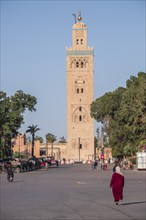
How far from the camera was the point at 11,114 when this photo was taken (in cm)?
8038

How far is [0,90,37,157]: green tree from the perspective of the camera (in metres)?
77.7

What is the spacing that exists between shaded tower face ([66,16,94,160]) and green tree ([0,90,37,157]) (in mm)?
43661

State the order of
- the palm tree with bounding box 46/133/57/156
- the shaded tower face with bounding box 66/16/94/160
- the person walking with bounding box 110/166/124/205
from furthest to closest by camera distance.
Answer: the palm tree with bounding box 46/133/57/156, the shaded tower face with bounding box 66/16/94/160, the person walking with bounding box 110/166/124/205

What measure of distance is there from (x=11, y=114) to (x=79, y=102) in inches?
2283

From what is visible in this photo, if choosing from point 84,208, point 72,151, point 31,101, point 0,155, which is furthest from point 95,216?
point 72,151

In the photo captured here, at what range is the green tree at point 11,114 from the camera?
77.7 metres

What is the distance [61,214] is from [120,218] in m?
1.61

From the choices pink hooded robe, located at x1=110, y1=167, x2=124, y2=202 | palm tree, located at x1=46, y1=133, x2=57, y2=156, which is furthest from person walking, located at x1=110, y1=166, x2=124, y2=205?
palm tree, located at x1=46, y1=133, x2=57, y2=156

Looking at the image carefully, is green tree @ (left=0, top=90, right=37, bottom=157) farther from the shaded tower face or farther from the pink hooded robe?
the pink hooded robe

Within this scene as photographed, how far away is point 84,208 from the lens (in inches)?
703

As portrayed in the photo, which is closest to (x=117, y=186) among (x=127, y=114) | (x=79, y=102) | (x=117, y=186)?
(x=117, y=186)

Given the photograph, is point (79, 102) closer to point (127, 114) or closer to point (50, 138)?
point (50, 138)

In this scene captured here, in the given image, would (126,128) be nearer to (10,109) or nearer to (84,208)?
(10,109)

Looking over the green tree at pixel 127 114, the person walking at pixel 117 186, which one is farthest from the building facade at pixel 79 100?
the person walking at pixel 117 186
